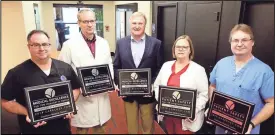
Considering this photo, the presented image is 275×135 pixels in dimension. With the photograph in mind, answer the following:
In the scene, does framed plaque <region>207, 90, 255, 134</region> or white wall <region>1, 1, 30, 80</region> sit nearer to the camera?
framed plaque <region>207, 90, 255, 134</region>

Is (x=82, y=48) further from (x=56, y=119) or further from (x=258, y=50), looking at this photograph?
(x=258, y=50)

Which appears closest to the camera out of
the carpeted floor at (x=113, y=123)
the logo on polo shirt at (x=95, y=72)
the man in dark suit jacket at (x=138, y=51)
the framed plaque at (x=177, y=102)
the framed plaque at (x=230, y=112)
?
the framed plaque at (x=230, y=112)

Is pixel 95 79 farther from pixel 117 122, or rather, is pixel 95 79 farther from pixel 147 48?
pixel 117 122

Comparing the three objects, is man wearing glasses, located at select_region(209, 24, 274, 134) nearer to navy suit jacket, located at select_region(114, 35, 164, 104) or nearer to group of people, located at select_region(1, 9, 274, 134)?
group of people, located at select_region(1, 9, 274, 134)

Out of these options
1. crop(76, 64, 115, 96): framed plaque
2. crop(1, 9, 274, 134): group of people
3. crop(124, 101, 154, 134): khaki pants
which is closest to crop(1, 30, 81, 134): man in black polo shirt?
crop(1, 9, 274, 134): group of people

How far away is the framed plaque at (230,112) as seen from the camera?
982 millimetres

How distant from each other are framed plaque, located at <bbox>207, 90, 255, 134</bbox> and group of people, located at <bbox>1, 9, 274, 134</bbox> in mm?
71

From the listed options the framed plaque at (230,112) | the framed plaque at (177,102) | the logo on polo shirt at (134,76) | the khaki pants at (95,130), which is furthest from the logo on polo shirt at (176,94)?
the khaki pants at (95,130)

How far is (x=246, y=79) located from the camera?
1.04 metres

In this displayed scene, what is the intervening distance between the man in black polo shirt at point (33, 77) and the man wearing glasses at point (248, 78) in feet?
3.03

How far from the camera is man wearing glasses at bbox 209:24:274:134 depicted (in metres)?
1.00

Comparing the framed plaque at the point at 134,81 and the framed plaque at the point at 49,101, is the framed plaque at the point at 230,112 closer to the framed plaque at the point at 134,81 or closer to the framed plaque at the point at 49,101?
the framed plaque at the point at 134,81

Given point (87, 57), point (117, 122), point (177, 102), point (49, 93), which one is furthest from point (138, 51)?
point (117, 122)

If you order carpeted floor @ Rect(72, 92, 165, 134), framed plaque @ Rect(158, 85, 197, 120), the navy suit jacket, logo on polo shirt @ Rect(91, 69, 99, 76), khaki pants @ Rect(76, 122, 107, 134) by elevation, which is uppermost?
the navy suit jacket
